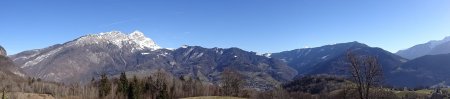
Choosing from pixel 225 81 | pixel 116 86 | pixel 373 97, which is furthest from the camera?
pixel 116 86

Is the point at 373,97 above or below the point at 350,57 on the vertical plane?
below

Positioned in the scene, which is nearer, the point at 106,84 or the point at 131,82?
the point at 131,82

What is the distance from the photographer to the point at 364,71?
4962 centimetres

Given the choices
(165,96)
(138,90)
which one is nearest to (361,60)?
(165,96)

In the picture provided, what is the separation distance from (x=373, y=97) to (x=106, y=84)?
467 ft

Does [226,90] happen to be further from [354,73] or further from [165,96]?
[354,73]

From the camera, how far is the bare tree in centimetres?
4894

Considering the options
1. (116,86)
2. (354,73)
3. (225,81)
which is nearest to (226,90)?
(225,81)

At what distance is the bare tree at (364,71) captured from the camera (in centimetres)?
4894

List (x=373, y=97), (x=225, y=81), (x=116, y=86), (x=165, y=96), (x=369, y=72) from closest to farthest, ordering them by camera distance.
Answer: (x=369, y=72) < (x=373, y=97) < (x=165, y=96) < (x=225, y=81) < (x=116, y=86)

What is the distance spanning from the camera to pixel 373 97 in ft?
234

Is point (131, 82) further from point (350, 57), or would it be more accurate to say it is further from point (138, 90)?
point (350, 57)

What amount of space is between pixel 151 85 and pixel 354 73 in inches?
5488

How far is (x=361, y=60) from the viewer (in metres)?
50.8
